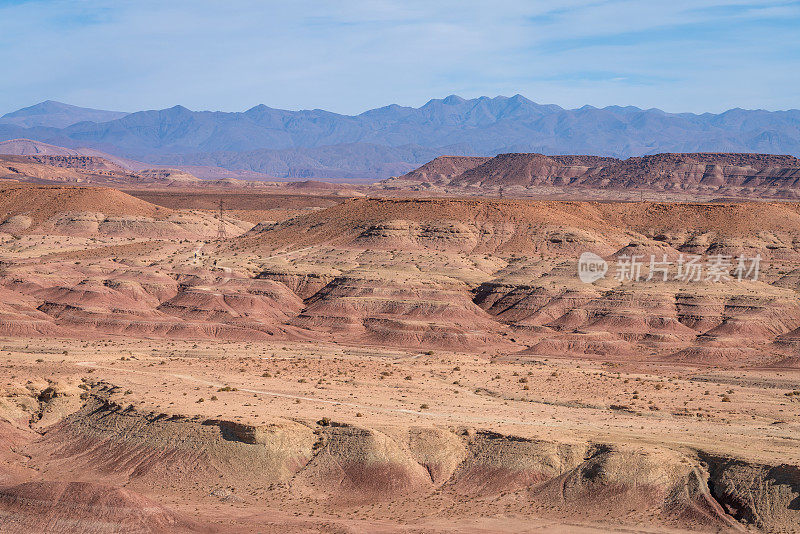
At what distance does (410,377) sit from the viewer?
68.0m

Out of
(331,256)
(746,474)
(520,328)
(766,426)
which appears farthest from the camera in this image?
(331,256)

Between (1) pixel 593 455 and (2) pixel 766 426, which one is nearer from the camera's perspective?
(1) pixel 593 455

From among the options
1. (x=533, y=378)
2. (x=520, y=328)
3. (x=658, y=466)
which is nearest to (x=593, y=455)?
(x=658, y=466)

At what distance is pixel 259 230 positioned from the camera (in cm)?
14550

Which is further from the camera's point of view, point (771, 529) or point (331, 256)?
point (331, 256)

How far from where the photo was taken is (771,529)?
38.4 m

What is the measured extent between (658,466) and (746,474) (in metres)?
3.84

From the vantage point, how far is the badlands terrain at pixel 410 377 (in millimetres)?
41656

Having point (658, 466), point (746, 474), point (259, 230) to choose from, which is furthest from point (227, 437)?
point (259, 230)

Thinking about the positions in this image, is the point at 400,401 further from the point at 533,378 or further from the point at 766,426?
the point at 766,426

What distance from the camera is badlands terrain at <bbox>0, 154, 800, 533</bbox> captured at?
41.7m

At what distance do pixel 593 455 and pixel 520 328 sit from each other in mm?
50731

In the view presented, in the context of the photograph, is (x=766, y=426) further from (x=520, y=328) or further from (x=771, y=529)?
(x=520, y=328)

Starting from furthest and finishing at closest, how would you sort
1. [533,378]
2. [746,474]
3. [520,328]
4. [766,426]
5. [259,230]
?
[259,230], [520,328], [533,378], [766,426], [746,474]
